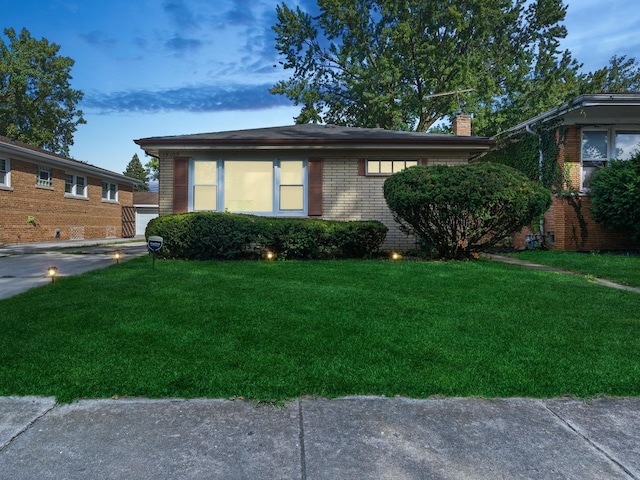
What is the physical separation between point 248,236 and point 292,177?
3092mm

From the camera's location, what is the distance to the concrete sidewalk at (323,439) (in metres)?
1.83

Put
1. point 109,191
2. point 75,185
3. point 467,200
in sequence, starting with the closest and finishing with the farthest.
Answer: point 467,200
point 75,185
point 109,191

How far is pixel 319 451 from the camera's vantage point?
198 centimetres

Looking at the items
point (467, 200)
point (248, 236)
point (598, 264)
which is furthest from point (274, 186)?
point (598, 264)

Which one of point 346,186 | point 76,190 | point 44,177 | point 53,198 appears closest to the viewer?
point 346,186

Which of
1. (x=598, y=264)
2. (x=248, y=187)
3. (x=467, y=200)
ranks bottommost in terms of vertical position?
(x=598, y=264)

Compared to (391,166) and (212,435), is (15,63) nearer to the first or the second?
(391,166)

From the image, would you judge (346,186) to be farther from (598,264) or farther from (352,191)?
(598,264)

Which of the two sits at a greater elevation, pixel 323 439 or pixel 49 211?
pixel 49 211

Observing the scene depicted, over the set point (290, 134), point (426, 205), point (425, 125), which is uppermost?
point (425, 125)

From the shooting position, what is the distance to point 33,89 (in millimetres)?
32250

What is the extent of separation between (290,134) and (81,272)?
21.0 ft

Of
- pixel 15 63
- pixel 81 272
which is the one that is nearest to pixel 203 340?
pixel 81 272

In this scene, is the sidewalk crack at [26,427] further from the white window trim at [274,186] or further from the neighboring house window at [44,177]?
the neighboring house window at [44,177]
